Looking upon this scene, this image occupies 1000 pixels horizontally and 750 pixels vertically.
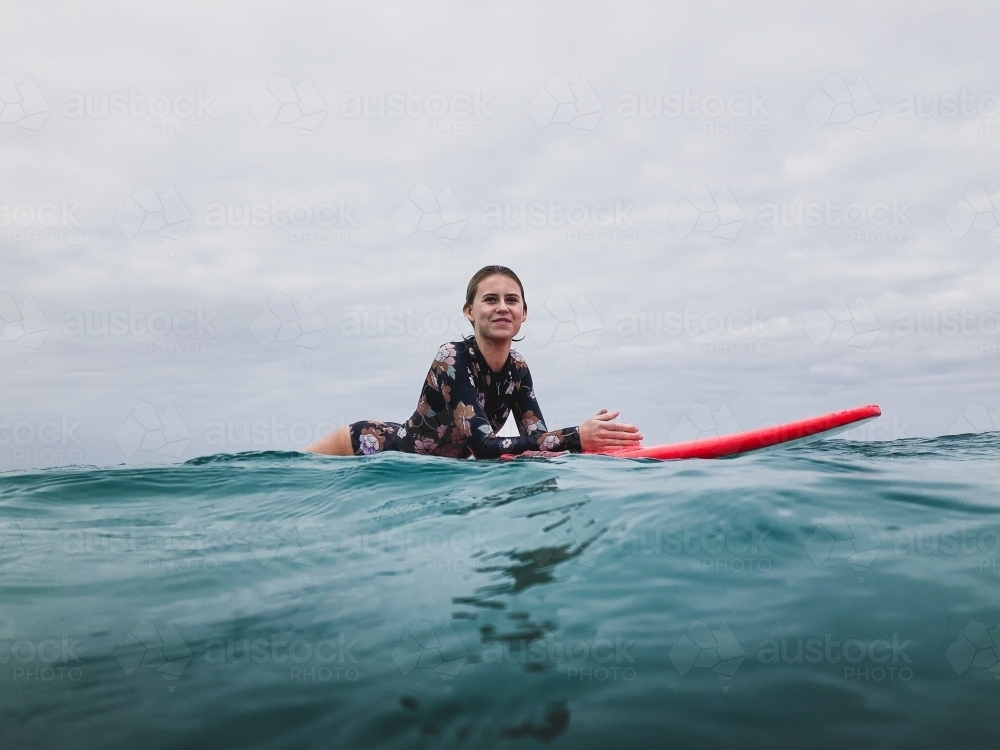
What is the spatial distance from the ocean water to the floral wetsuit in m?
1.17

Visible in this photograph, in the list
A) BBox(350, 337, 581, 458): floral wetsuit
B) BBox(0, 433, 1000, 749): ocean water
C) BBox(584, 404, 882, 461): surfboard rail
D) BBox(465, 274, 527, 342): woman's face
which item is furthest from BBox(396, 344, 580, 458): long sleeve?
BBox(0, 433, 1000, 749): ocean water

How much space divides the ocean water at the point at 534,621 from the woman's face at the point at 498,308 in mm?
1842

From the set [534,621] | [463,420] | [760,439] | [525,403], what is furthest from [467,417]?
[534,621]

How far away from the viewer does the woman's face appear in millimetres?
5020

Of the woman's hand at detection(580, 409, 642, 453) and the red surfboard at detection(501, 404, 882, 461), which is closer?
the woman's hand at detection(580, 409, 642, 453)

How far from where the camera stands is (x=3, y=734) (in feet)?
4.50

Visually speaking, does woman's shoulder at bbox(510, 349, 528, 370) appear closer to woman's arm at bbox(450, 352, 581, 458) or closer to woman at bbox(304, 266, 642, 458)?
woman at bbox(304, 266, 642, 458)

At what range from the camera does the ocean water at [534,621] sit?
4.29 feet

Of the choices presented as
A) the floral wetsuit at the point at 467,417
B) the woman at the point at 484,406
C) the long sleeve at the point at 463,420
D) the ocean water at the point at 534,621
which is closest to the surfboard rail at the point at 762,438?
the woman at the point at 484,406

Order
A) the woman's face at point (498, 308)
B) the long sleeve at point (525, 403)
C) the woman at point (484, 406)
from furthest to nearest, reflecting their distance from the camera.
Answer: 1. the long sleeve at point (525, 403)
2. the woman's face at point (498, 308)
3. the woman at point (484, 406)

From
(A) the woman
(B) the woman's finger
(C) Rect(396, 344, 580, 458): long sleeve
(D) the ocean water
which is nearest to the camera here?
(D) the ocean water

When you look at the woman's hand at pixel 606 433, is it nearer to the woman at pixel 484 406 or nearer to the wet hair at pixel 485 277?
the woman at pixel 484 406

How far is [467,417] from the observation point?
15.9ft

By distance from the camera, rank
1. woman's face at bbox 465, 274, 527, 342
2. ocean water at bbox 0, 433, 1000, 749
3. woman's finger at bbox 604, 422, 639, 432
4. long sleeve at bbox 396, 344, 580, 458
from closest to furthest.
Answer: ocean water at bbox 0, 433, 1000, 749, woman's finger at bbox 604, 422, 639, 432, long sleeve at bbox 396, 344, 580, 458, woman's face at bbox 465, 274, 527, 342
